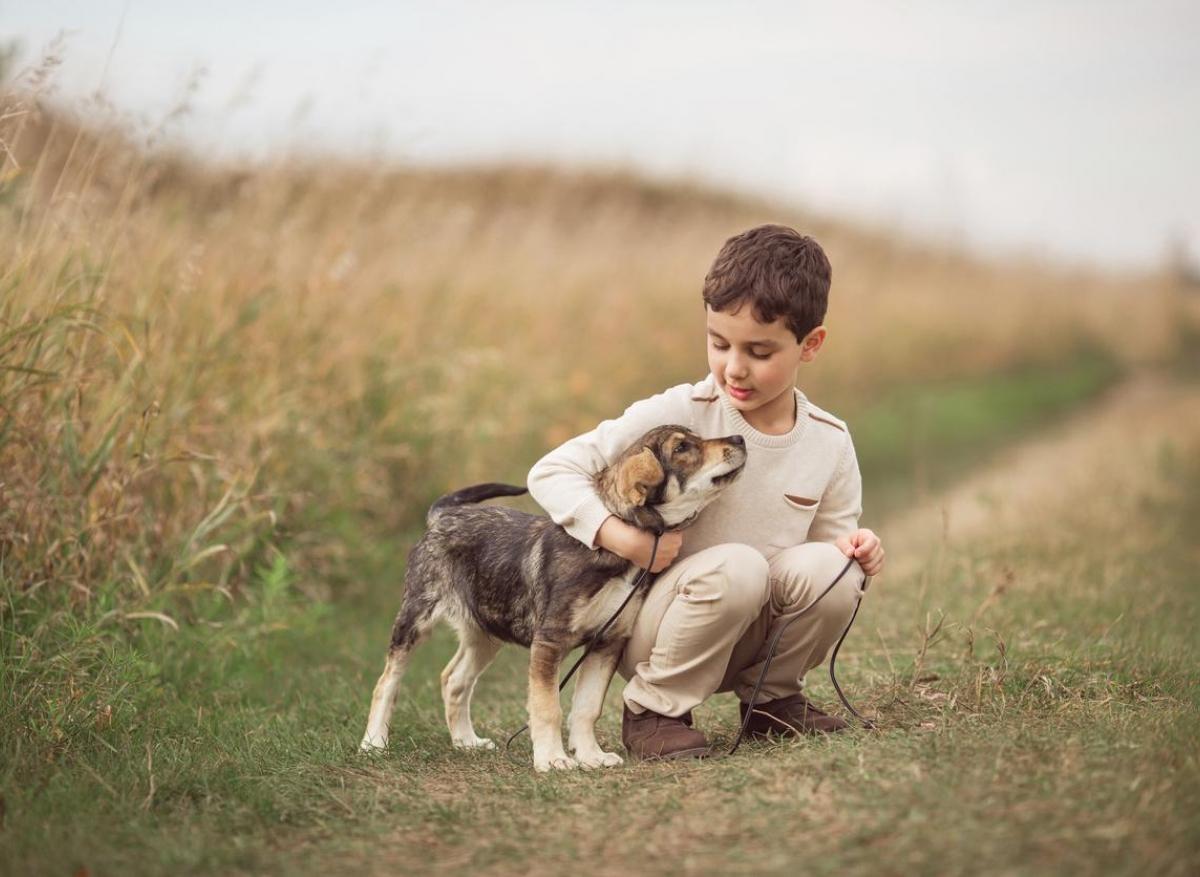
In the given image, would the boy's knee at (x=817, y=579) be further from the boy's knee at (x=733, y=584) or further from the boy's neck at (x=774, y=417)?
the boy's neck at (x=774, y=417)

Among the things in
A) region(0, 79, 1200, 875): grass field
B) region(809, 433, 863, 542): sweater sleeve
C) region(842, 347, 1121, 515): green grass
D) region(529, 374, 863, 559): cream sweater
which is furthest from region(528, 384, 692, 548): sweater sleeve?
region(842, 347, 1121, 515): green grass

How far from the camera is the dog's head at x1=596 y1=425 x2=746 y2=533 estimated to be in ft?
12.1

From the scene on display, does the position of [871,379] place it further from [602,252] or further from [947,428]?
[602,252]

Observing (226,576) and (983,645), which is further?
(226,576)

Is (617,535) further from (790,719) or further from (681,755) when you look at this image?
(790,719)

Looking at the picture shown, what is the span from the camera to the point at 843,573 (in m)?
3.88

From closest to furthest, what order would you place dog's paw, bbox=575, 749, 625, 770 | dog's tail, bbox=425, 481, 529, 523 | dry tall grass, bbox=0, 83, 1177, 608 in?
dog's paw, bbox=575, 749, 625, 770
dog's tail, bbox=425, 481, 529, 523
dry tall grass, bbox=0, 83, 1177, 608

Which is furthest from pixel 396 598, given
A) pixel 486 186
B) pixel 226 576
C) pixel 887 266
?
pixel 887 266

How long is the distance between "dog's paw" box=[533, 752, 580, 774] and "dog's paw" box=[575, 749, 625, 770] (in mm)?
41

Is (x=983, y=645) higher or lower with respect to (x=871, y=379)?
lower

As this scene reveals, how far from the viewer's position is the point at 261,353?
630cm

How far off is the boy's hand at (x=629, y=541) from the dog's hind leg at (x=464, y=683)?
73 centimetres

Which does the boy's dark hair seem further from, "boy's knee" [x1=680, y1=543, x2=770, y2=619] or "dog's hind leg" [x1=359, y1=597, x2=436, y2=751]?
"dog's hind leg" [x1=359, y1=597, x2=436, y2=751]

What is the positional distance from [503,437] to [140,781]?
4.72 metres
